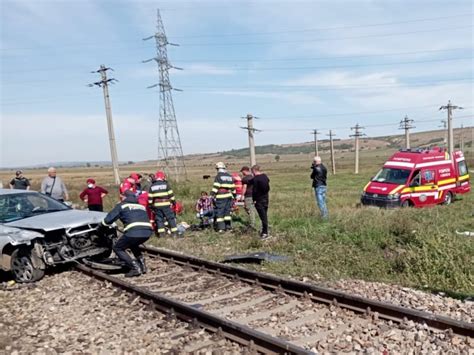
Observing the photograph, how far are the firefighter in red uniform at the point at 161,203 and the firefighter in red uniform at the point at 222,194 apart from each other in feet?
3.92

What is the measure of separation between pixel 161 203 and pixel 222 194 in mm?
1679

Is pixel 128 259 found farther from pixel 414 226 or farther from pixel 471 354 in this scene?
pixel 414 226

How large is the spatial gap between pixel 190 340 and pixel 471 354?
2896 mm

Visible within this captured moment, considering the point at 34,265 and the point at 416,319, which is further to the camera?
the point at 34,265

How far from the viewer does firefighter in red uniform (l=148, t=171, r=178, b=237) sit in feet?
40.6

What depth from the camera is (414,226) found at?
1115 cm

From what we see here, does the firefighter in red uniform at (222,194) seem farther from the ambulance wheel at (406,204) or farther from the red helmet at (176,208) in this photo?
the ambulance wheel at (406,204)

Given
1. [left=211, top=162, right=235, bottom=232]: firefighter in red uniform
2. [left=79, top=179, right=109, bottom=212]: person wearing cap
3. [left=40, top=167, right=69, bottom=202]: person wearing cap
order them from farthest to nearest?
Answer: [left=79, top=179, right=109, bottom=212]: person wearing cap, [left=40, top=167, right=69, bottom=202]: person wearing cap, [left=211, top=162, right=235, bottom=232]: firefighter in red uniform

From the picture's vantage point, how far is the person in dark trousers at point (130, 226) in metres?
8.52

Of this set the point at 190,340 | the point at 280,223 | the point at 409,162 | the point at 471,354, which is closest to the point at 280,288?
the point at 190,340

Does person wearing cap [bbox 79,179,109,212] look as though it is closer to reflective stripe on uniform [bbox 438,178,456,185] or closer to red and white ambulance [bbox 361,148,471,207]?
red and white ambulance [bbox 361,148,471,207]

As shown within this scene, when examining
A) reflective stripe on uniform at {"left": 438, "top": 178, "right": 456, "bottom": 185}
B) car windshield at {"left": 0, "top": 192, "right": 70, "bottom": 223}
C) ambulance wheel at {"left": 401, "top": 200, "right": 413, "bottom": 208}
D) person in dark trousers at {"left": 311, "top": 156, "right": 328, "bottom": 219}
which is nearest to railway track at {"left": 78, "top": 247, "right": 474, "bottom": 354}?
car windshield at {"left": 0, "top": 192, "right": 70, "bottom": 223}

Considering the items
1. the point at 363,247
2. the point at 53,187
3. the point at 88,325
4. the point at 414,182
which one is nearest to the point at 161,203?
the point at 53,187

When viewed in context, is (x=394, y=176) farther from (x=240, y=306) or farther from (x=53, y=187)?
(x=240, y=306)
